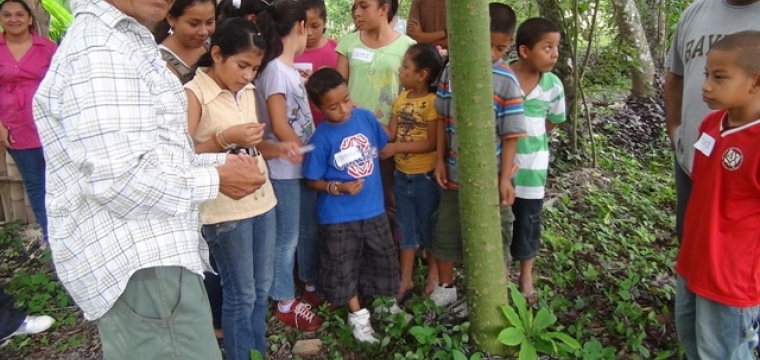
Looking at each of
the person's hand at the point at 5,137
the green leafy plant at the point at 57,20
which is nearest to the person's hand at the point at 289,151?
the person's hand at the point at 5,137

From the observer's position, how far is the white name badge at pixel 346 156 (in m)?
2.79

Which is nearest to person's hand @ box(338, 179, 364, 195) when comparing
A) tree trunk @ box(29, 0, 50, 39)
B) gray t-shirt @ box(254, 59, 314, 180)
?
gray t-shirt @ box(254, 59, 314, 180)

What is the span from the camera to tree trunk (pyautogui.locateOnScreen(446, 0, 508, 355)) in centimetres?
216

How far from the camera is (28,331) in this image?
10.5 ft

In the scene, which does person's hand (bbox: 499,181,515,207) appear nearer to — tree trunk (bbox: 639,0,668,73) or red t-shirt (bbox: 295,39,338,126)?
red t-shirt (bbox: 295,39,338,126)

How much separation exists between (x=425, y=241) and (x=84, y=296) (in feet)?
6.43

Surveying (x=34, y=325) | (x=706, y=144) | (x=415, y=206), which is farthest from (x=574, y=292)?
(x=34, y=325)

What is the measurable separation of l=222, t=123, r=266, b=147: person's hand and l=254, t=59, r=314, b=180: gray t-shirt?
0.56 metres

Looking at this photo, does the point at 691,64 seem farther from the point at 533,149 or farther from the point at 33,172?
the point at 33,172

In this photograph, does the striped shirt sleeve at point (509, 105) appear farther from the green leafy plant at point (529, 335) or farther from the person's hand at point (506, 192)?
the green leafy plant at point (529, 335)

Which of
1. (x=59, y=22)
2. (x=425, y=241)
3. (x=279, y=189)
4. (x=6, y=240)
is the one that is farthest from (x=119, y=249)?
(x=59, y=22)

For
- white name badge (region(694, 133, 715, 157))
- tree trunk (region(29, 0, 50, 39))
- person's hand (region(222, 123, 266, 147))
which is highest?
tree trunk (region(29, 0, 50, 39))

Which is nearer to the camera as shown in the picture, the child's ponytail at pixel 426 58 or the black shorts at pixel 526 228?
the child's ponytail at pixel 426 58

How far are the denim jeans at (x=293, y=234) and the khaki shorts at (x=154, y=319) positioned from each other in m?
1.19
